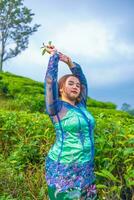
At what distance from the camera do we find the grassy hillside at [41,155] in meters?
5.35

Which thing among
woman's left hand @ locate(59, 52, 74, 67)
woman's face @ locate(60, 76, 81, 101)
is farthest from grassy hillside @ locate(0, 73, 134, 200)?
woman's left hand @ locate(59, 52, 74, 67)

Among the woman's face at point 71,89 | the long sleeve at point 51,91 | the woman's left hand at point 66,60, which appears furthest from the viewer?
the woman's left hand at point 66,60

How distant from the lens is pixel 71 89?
17.1 ft

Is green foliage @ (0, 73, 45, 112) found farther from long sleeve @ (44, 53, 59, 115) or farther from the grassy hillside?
long sleeve @ (44, 53, 59, 115)

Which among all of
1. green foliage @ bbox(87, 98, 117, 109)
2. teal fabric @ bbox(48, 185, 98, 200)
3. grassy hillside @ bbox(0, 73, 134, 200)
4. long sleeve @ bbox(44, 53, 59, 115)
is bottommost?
teal fabric @ bbox(48, 185, 98, 200)

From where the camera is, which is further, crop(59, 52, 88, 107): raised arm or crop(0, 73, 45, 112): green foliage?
crop(0, 73, 45, 112): green foliage

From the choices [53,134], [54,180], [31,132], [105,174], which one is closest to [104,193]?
[105,174]

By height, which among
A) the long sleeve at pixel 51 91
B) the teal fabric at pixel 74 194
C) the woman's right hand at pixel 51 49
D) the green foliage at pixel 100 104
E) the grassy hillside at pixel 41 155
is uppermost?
the green foliage at pixel 100 104

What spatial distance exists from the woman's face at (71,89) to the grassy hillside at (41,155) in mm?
618

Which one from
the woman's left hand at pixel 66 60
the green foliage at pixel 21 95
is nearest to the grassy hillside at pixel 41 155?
the woman's left hand at pixel 66 60

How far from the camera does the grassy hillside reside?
17.6 feet

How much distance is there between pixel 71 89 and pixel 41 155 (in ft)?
6.18

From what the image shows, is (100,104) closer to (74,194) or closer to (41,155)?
(41,155)

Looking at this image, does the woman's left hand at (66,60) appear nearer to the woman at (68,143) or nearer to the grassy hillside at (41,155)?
the woman at (68,143)
